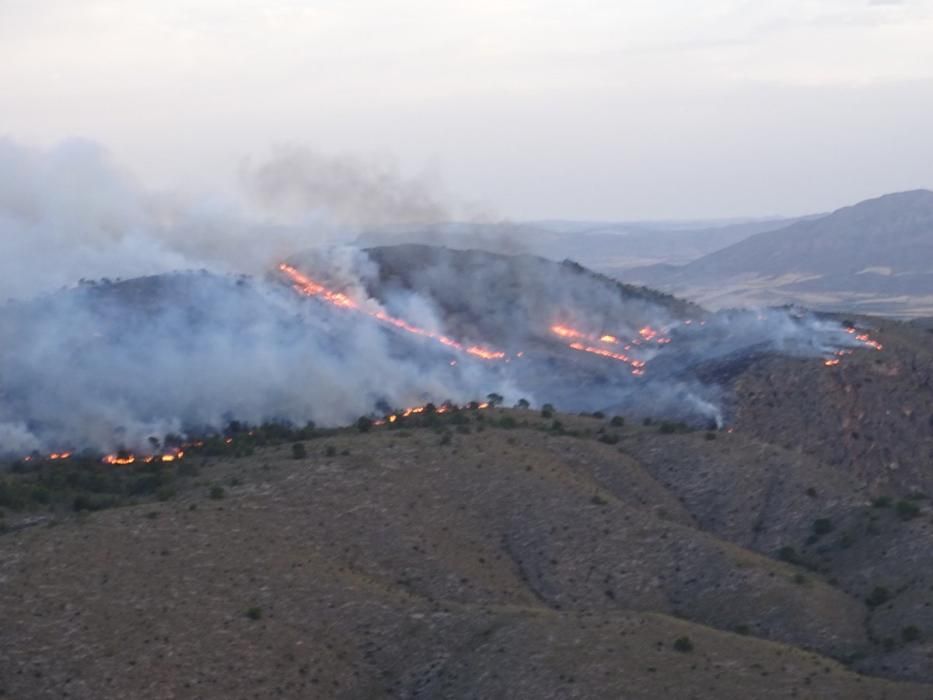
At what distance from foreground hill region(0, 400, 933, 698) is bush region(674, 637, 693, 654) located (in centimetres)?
14

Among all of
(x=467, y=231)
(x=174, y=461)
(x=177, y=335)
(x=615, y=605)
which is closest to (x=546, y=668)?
(x=615, y=605)

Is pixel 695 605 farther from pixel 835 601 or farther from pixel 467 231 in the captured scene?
pixel 467 231

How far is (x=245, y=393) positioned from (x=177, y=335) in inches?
368

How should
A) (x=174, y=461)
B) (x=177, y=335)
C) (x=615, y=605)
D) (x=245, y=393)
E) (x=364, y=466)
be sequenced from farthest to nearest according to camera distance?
(x=177, y=335), (x=245, y=393), (x=174, y=461), (x=364, y=466), (x=615, y=605)

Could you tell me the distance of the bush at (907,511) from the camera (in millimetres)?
65375

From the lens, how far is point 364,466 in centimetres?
6675

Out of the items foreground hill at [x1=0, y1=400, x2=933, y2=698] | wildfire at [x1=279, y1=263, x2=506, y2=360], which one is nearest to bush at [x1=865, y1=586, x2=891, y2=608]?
foreground hill at [x1=0, y1=400, x2=933, y2=698]

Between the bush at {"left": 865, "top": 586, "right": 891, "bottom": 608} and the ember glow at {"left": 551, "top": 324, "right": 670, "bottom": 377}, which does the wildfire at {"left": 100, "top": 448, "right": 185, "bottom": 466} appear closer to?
the bush at {"left": 865, "top": 586, "right": 891, "bottom": 608}

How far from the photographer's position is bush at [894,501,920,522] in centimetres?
6538

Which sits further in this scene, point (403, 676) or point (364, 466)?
point (364, 466)

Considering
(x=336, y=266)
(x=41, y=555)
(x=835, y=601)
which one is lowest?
(x=835, y=601)

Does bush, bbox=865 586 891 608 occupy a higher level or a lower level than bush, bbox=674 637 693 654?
lower

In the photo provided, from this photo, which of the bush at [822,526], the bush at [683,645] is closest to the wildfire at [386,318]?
the bush at [822,526]

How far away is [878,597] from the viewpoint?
5906 cm
